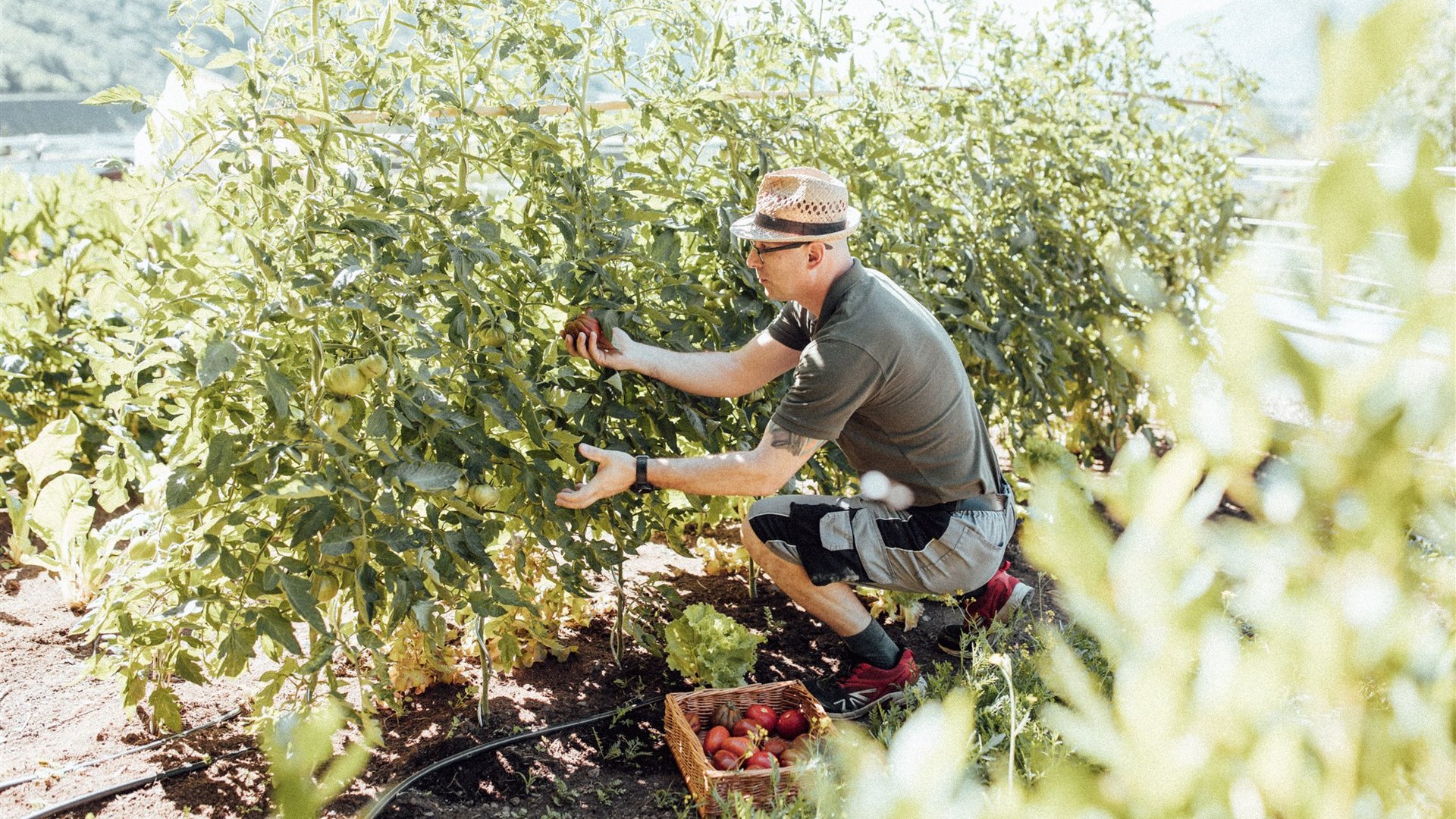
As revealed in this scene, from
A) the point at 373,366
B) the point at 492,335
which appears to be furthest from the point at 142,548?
the point at 492,335

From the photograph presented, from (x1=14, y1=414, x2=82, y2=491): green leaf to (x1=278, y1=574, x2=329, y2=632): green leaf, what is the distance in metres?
1.72

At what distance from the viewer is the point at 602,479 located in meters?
2.28

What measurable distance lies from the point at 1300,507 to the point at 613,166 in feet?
7.21

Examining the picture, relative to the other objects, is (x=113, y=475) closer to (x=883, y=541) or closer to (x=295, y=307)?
(x=295, y=307)

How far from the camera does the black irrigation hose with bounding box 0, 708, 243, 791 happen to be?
2258 millimetres

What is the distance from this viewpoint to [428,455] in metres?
2.21

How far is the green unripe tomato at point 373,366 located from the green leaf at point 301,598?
1.23ft

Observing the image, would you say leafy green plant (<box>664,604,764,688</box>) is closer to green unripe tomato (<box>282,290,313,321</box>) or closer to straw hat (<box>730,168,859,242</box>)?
straw hat (<box>730,168,859,242</box>)

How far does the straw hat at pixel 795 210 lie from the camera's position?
2.45 meters

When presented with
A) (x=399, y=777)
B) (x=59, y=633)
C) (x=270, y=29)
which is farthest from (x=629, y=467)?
(x=59, y=633)

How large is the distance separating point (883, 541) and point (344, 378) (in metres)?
1.38

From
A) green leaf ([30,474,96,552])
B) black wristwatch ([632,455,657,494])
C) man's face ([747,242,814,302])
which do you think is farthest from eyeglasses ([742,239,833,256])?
green leaf ([30,474,96,552])

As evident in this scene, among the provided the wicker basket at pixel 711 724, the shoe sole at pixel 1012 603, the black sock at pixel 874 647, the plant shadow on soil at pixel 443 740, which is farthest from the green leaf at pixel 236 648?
the shoe sole at pixel 1012 603

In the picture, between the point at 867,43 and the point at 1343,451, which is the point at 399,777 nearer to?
the point at 1343,451
